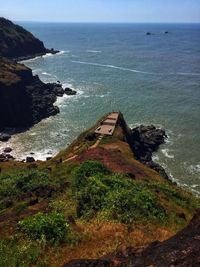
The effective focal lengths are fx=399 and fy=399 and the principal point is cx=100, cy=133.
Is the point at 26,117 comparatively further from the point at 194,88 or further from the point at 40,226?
the point at 40,226

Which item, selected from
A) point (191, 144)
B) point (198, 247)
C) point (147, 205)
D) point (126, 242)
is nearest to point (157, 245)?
point (198, 247)

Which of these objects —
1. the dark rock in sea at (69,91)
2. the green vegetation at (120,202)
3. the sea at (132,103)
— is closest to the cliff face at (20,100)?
the sea at (132,103)

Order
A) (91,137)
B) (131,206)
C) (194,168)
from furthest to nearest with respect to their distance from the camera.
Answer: (194,168), (91,137), (131,206)

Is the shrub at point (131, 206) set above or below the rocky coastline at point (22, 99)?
above

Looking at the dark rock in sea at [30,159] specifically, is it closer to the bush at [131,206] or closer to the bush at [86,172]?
the bush at [86,172]

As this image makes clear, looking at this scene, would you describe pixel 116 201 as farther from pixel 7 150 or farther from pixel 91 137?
pixel 7 150

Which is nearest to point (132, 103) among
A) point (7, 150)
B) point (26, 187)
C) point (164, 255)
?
point (7, 150)
